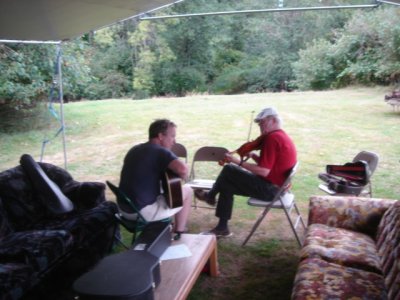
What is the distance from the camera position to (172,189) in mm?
3074

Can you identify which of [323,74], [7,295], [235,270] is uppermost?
[323,74]

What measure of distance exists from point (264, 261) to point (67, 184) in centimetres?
189

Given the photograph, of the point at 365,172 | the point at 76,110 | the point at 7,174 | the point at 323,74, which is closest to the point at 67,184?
the point at 7,174

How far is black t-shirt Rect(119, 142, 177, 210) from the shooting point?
2.99 meters

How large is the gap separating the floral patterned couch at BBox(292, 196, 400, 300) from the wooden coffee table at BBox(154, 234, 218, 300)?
59 cm

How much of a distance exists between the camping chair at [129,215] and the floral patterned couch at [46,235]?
0.59 ft

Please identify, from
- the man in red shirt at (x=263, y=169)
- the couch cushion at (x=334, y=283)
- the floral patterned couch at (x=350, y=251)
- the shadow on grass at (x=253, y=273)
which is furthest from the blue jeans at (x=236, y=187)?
Answer: the couch cushion at (x=334, y=283)

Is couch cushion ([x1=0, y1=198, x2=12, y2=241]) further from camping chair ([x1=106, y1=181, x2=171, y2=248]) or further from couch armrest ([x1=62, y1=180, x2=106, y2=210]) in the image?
camping chair ([x1=106, y1=181, x2=171, y2=248])

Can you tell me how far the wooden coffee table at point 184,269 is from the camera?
2.15 m

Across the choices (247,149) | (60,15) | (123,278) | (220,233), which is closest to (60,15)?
(60,15)

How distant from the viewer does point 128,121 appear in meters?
10.7

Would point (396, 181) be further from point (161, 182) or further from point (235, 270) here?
point (161, 182)

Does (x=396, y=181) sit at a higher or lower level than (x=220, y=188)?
lower

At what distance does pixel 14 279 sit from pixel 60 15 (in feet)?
8.69
